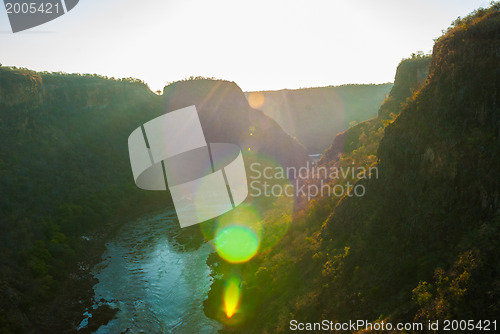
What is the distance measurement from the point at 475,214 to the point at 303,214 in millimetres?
12576

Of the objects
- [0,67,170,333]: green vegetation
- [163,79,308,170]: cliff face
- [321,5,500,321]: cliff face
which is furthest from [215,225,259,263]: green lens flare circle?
[163,79,308,170]: cliff face

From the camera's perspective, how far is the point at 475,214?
33.6 ft

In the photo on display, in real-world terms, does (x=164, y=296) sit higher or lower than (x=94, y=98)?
lower

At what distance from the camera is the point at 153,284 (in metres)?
21.9

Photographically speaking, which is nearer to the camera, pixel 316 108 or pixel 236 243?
pixel 236 243

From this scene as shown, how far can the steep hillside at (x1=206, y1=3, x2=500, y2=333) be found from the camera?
937 cm

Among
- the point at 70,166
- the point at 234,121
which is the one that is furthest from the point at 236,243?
the point at 234,121

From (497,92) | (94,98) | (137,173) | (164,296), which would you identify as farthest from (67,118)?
(497,92)

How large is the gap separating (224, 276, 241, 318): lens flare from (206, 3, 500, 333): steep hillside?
0.75m

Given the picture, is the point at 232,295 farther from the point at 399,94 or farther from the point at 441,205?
the point at 399,94

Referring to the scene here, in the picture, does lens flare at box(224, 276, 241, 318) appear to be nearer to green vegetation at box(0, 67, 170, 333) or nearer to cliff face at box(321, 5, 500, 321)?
cliff face at box(321, 5, 500, 321)

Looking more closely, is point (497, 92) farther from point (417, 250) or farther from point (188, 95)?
point (188, 95)

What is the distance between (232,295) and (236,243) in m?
8.01

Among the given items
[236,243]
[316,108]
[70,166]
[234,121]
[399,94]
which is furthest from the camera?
[316,108]
